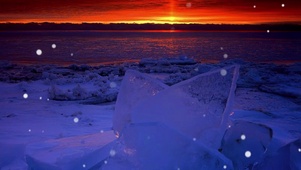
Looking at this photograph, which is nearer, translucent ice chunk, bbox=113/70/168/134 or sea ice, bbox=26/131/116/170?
sea ice, bbox=26/131/116/170

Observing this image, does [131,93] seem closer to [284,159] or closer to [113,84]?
[284,159]

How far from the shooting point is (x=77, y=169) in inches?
73.1

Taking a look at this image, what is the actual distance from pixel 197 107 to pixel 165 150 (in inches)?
18.0

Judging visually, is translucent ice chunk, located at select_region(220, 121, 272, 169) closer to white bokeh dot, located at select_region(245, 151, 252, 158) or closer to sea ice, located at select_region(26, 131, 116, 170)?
white bokeh dot, located at select_region(245, 151, 252, 158)

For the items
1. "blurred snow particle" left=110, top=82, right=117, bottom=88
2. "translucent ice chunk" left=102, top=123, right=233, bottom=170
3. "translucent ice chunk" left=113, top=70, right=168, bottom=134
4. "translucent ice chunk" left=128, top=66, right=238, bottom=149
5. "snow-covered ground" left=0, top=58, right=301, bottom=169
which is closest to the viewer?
"translucent ice chunk" left=102, top=123, right=233, bottom=170

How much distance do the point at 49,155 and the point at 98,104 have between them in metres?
3.04

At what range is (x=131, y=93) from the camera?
216 centimetres

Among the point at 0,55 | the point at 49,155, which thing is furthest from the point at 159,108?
the point at 0,55

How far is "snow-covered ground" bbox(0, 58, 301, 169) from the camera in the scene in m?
1.71

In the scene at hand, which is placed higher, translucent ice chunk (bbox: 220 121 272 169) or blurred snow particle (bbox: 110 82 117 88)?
translucent ice chunk (bbox: 220 121 272 169)

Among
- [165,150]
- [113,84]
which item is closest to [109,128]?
[165,150]

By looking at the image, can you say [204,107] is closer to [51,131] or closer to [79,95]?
[51,131]

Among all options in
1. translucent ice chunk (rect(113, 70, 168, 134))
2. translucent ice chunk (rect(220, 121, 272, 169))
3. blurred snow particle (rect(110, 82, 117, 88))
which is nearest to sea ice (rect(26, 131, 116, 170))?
translucent ice chunk (rect(113, 70, 168, 134))

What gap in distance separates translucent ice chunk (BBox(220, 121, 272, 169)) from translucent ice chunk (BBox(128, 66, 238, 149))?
59 millimetres
